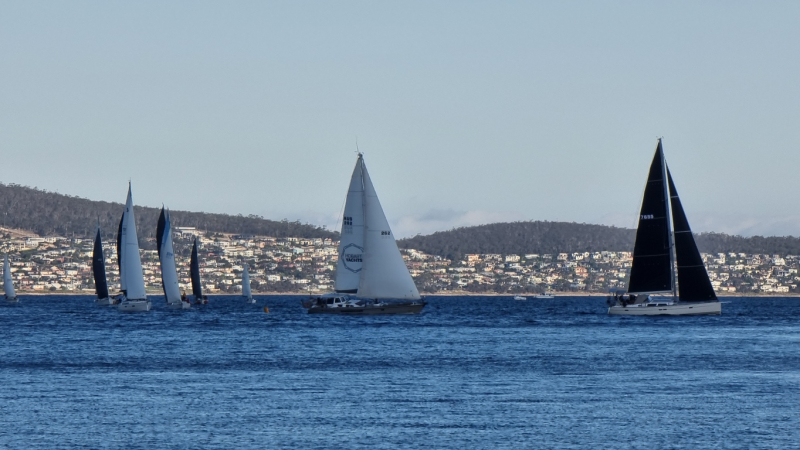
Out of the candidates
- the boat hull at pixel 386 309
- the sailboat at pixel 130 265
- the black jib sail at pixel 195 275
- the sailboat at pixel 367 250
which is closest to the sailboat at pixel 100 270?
the black jib sail at pixel 195 275

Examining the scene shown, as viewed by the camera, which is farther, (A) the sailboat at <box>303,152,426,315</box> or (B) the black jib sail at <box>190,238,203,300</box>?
(B) the black jib sail at <box>190,238,203,300</box>

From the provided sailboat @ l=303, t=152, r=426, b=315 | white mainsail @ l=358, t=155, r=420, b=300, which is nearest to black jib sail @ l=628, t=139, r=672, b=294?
white mainsail @ l=358, t=155, r=420, b=300

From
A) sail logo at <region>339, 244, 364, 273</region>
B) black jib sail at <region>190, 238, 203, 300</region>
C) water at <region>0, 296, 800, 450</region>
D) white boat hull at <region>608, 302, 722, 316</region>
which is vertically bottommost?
water at <region>0, 296, 800, 450</region>

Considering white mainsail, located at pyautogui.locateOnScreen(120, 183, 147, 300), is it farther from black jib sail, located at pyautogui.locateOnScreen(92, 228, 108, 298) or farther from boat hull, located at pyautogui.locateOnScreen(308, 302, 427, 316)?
black jib sail, located at pyautogui.locateOnScreen(92, 228, 108, 298)

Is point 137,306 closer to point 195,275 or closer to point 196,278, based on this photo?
point 195,275

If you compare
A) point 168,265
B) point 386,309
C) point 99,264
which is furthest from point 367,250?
point 99,264

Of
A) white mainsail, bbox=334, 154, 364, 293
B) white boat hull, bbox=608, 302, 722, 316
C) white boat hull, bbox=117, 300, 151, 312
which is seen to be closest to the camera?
white mainsail, bbox=334, 154, 364, 293

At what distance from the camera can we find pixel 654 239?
98688 millimetres

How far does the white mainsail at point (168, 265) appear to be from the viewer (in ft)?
401

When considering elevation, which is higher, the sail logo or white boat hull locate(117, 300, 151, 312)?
the sail logo

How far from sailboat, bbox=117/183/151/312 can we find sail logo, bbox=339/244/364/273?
20132 mm

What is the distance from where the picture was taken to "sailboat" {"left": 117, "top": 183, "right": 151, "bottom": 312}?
4429 inches

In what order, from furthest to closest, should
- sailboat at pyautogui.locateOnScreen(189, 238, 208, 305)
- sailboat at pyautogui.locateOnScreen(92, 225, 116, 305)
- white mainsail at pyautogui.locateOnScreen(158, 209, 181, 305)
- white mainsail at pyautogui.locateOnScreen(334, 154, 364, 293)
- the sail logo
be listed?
1. sailboat at pyautogui.locateOnScreen(189, 238, 208, 305)
2. sailboat at pyautogui.locateOnScreen(92, 225, 116, 305)
3. white mainsail at pyautogui.locateOnScreen(158, 209, 181, 305)
4. the sail logo
5. white mainsail at pyautogui.locateOnScreen(334, 154, 364, 293)

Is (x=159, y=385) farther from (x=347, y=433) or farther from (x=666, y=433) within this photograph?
(x=666, y=433)
